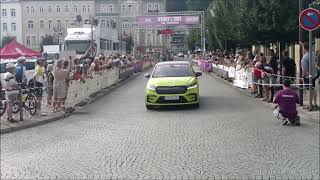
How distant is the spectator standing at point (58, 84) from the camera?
1698 centimetres

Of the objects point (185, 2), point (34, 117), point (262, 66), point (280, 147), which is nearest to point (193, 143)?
point (280, 147)

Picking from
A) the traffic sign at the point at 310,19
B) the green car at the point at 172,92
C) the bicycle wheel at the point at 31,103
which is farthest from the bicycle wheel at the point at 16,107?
the traffic sign at the point at 310,19

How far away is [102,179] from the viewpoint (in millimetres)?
7848

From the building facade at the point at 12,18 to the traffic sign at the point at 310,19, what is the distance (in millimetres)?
83859

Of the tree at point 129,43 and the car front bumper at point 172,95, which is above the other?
the tree at point 129,43

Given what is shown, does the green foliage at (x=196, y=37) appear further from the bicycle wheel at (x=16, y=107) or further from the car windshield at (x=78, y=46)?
the bicycle wheel at (x=16, y=107)

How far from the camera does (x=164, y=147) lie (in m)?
10.4

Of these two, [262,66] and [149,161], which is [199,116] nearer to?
[262,66]

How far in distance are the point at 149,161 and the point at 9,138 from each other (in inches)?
178

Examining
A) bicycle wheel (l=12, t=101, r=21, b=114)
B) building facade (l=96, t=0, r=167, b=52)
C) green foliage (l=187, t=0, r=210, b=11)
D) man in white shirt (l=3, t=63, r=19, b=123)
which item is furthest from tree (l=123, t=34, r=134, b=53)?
man in white shirt (l=3, t=63, r=19, b=123)

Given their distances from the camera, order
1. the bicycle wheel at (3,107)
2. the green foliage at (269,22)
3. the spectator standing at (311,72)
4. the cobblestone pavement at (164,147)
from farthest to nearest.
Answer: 1. the green foliage at (269,22)
2. the spectator standing at (311,72)
3. the bicycle wheel at (3,107)
4. the cobblestone pavement at (164,147)

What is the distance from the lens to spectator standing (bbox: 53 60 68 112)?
55.7ft

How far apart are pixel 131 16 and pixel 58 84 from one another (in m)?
41.4

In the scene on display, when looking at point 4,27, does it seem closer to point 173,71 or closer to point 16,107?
point 173,71
